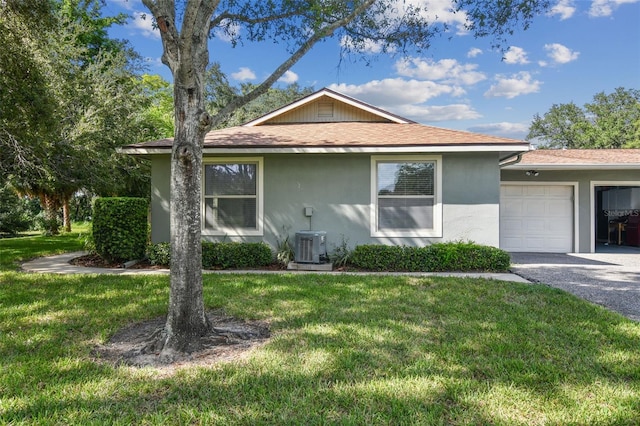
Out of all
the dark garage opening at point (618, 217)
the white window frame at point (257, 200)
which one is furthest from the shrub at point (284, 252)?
the dark garage opening at point (618, 217)

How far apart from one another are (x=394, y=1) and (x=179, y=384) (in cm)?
638

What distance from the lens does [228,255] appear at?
25.3 ft

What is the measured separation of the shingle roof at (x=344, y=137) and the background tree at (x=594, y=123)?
26.2 meters

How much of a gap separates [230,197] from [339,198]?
2.61m

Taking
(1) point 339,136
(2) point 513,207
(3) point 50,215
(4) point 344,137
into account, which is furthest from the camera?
(3) point 50,215

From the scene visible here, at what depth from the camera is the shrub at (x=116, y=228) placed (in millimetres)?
7926

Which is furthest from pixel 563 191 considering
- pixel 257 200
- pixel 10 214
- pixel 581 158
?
pixel 10 214

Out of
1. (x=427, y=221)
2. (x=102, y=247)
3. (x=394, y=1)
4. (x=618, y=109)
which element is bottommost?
(x=102, y=247)

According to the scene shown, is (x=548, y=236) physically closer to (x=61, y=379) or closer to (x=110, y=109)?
(x=61, y=379)

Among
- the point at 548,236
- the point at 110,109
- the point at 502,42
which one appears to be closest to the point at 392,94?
the point at 548,236

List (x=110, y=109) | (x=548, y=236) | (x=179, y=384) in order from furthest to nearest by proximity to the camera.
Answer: (x=110, y=109), (x=548, y=236), (x=179, y=384)

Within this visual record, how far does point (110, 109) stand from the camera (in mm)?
13203

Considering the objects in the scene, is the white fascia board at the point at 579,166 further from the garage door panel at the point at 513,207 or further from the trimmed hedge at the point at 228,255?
the trimmed hedge at the point at 228,255

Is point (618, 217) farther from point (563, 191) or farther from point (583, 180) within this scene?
point (563, 191)
